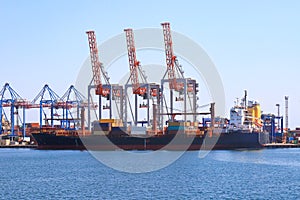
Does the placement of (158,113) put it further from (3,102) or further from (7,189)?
(7,189)

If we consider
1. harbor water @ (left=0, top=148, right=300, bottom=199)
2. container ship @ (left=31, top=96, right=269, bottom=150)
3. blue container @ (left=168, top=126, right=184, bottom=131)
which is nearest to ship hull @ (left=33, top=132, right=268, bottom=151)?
container ship @ (left=31, top=96, right=269, bottom=150)

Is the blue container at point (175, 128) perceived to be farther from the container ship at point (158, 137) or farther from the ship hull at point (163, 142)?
the ship hull at point (163, 142)

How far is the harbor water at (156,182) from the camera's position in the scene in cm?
3831

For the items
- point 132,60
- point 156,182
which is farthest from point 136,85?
point 156,182

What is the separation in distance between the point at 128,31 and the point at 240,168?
2012 inches

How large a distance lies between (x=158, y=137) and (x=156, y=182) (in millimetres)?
49696

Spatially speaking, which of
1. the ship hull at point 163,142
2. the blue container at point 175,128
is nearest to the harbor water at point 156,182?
the ship hull at point 163,142

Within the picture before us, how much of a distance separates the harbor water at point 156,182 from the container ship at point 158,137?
31.9m

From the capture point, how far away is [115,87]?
343 ft

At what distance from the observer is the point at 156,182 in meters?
45.1

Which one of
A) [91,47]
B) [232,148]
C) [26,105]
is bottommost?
[232,148]

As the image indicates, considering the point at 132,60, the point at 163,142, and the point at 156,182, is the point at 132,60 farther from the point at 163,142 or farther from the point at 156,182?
the point at 156,182

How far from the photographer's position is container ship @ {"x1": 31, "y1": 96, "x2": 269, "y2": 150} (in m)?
94.0

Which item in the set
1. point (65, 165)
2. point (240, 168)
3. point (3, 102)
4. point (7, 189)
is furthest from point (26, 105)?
point (7, 189)
